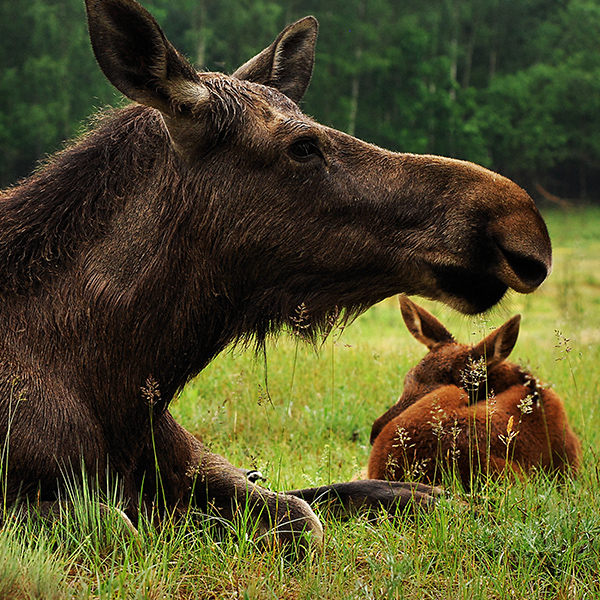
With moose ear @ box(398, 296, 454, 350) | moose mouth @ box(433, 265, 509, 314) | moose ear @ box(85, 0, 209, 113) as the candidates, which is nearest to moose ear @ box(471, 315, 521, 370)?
moose ear @ box(398, 296, 454, 350)

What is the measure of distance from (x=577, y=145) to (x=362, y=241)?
4899cm

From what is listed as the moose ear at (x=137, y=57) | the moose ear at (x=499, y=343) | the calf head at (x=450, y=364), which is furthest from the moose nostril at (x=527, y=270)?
the moose ear at (x=499, y=343)

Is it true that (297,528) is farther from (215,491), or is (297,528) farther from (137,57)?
(137,57)

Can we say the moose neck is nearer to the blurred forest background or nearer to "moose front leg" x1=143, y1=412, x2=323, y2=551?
"moose front leg" x1=143, y1=412, x2=323, y2=551

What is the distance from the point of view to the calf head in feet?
16.4

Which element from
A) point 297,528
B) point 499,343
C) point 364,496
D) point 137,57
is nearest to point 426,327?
point 499,343

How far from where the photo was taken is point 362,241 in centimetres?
324

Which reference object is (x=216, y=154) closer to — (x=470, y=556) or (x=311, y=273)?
(x=311, y=273)

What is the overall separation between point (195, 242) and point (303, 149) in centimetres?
57

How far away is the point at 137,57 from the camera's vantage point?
306 centimetres

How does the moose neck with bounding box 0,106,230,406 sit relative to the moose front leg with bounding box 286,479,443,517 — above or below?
above

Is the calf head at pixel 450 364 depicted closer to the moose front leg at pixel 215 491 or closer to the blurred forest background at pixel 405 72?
the moose front leg at pixel 215 491

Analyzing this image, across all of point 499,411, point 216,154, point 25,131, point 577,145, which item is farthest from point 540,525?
point 577,145

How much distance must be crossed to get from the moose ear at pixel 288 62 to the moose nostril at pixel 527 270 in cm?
144
